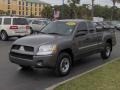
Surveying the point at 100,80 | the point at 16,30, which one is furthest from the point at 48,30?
the point at 16,30

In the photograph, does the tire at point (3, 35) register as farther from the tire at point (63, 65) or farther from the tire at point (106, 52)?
the tire at point (63, 65)

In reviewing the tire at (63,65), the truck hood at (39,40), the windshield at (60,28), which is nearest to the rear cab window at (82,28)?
the windshield at (60,28)

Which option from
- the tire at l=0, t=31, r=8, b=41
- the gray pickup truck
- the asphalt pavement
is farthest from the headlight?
the tire at l=0, t=31, r=8, b=41

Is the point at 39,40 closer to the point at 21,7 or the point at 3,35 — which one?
the point at 3,35

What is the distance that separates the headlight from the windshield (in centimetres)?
136

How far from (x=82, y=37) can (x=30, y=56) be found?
7.80ft

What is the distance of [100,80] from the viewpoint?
8.88 metres

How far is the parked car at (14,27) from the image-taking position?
2367 cm

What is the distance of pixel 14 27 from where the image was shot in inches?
930

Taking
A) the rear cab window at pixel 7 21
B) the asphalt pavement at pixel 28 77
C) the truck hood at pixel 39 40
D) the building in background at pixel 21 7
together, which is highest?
the building in background at pixel 21 7

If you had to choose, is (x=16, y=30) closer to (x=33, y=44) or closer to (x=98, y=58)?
(x=98, y=58)

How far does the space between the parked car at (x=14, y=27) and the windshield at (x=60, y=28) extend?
12335 millimetres

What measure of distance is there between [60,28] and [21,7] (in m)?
133

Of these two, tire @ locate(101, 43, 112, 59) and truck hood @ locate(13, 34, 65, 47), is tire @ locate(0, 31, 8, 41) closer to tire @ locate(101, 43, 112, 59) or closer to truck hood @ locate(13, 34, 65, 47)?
tire @ locate(101, 43, 112, 59)
